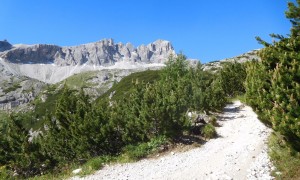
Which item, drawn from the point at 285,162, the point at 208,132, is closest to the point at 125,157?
the point at 208,132

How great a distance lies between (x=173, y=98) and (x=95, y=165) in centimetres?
778

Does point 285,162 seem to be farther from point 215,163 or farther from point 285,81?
point 285,81

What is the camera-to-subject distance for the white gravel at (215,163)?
55.3ft

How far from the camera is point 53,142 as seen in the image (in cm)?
2861

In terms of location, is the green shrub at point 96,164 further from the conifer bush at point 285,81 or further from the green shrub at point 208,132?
the conifer bush at point 285,81

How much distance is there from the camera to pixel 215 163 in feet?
62.0

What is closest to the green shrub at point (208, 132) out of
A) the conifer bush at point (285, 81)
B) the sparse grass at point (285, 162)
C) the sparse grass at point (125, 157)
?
the sparse grass at point (125, 157)

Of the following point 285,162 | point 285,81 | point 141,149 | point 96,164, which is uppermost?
point 285,81

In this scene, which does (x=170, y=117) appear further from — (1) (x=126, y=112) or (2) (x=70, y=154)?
(2) (x=70, y=154)

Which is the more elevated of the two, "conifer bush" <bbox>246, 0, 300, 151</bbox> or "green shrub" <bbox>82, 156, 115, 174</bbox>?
"conifer bush" <bbox>246, 0, 300, 151</bbox>

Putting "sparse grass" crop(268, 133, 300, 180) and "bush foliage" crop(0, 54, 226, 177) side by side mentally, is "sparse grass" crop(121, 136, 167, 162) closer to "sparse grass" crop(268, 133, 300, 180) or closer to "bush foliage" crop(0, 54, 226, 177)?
"bush foliage" crop(0, 54, 226, 177)

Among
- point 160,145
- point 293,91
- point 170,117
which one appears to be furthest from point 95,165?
point 293,91

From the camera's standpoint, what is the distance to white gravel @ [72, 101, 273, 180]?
1686 cm

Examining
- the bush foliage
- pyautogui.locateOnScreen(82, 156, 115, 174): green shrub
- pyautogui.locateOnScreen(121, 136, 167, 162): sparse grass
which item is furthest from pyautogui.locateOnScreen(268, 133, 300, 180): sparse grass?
pyautogui.locateOnScreen(82, 156, 115, 174): green shrub
